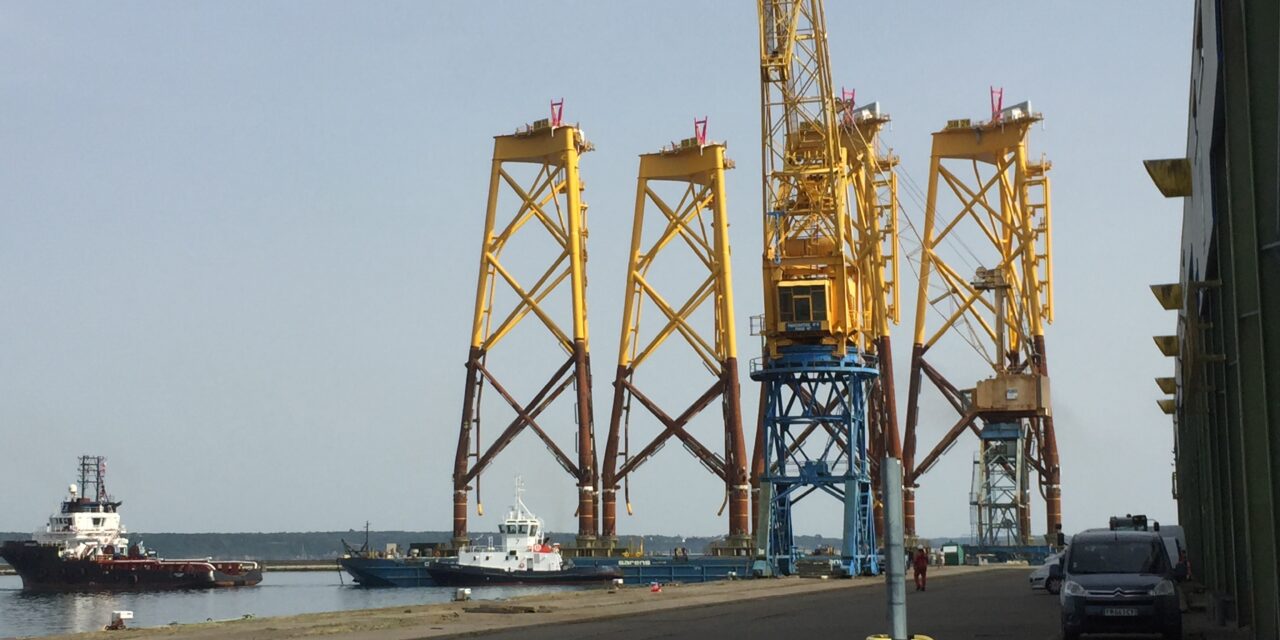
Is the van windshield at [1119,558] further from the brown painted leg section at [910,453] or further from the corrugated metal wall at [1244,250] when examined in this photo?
the brown painted leg section at [910,453]

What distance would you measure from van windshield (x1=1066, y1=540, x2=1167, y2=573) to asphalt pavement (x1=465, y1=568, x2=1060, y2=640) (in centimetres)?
189

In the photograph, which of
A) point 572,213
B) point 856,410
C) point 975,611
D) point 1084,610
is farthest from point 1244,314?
point 572,213

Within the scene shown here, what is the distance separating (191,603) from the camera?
84.4m

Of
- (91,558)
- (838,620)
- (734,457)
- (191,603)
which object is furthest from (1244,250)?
(91,558)

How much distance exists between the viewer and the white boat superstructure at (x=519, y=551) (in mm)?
85625

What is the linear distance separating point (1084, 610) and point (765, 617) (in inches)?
482

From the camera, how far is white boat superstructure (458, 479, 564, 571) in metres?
85.6

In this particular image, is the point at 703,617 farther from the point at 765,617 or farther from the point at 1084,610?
the point at 1084,610

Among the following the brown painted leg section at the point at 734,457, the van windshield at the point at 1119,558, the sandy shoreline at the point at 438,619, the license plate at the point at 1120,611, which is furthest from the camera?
the brown painted leg section at the point at 734,457

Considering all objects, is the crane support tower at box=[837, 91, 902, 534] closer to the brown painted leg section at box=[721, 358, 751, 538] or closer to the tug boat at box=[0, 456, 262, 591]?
the brown painted leg section at box=[721, 358, 751, 538]

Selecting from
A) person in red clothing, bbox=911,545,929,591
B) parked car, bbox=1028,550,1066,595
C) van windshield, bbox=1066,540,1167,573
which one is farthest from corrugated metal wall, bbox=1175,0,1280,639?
person in red clothing, bbox=911,545,929,591

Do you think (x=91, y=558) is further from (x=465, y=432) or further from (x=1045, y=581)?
(x=1045, y=581)

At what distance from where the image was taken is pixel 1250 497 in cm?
1941

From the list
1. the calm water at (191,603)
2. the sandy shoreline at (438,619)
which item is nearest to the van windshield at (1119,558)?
the sandy shoreline at (438,619)
